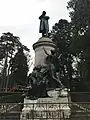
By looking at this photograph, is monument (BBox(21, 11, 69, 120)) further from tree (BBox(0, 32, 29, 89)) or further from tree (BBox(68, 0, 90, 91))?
tree (BBox(0, 32, 29, 89))

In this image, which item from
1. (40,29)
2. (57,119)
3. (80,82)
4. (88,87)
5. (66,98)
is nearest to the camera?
(57,119)

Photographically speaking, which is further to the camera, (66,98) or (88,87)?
(88,87)

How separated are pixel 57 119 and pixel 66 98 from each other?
3.31 metres

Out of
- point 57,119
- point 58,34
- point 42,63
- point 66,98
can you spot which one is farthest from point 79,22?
point 57,119

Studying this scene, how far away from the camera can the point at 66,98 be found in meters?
13.8

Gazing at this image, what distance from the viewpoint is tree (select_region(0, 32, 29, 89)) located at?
3981 cm

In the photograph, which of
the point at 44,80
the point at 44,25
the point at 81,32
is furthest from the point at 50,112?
the point at 81,32

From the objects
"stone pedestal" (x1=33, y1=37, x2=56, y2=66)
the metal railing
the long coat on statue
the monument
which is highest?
the long coat on statue

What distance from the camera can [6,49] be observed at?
4022 centimetres

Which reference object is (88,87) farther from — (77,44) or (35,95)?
(35,95)

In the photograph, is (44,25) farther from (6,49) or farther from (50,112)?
(6,49)

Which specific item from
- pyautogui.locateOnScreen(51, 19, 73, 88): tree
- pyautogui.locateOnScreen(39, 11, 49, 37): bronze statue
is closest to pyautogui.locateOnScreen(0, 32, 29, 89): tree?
pyautogui.locateOnScreen(51, 19, 73, 88): tree

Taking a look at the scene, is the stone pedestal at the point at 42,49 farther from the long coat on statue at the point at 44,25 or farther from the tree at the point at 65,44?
the tree at the point at 65,44

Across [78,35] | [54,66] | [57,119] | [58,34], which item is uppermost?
[58,34]
